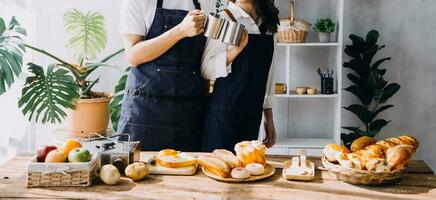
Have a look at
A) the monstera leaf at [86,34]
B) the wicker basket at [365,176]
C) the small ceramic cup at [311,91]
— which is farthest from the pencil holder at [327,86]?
the wicker basket at [365,176]

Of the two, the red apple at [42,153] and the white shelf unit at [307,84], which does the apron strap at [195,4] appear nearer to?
the red apple at [42,153]

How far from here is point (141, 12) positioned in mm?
2502

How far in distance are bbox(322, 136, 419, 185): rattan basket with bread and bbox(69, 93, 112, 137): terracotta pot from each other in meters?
2.48

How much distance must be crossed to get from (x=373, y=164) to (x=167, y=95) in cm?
109

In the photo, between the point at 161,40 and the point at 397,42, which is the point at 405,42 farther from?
the point at 161,40

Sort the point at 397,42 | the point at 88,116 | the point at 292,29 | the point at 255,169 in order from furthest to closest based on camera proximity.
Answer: the point at 397,42, the point at 292,29, the point at 88,116, the point at 255,169

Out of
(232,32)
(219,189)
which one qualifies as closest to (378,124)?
(232,32)

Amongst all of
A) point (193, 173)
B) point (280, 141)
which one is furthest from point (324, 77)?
point (193, 173)

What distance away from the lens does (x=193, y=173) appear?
1.99 m

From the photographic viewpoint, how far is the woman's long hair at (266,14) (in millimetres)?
2600

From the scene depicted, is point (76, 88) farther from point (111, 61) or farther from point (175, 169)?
point (175, 169)

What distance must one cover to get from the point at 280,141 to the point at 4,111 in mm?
2348

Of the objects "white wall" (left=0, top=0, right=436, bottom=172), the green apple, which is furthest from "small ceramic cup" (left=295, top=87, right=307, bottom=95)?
the green apple

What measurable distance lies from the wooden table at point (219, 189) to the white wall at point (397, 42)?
2.79 m
